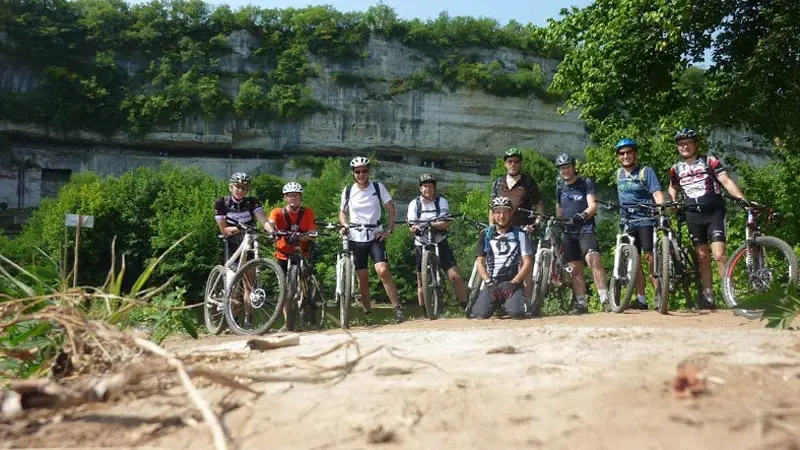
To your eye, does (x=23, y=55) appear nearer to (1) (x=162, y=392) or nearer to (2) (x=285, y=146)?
(2) (x=285, y=146)

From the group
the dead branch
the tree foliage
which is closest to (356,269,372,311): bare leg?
the dead branch

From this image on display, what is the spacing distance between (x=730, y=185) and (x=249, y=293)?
481cm

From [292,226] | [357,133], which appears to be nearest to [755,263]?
[292,226]

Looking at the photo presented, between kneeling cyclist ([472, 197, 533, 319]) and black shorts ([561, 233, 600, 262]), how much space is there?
548 millimetres

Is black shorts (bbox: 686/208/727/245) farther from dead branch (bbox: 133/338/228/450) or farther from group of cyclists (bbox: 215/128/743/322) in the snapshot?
dead branch (bbox: 133/338/228/450)

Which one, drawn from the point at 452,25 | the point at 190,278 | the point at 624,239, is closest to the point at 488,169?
the point at 452,25

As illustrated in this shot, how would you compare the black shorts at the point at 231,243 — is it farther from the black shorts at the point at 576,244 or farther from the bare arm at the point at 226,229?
the black shorts at the point at 576,244

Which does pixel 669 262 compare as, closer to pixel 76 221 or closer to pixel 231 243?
pixel 231 243

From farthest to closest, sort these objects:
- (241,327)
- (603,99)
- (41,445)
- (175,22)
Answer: (175,22)
(603,99)
(241,327)
(41,445)

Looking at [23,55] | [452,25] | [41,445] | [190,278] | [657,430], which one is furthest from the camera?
[452,25]

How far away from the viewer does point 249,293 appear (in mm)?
7875

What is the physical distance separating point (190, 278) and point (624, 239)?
36.4m

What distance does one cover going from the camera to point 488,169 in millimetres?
72375

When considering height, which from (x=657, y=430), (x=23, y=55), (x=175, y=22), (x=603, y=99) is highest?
(x=175, y=22)
